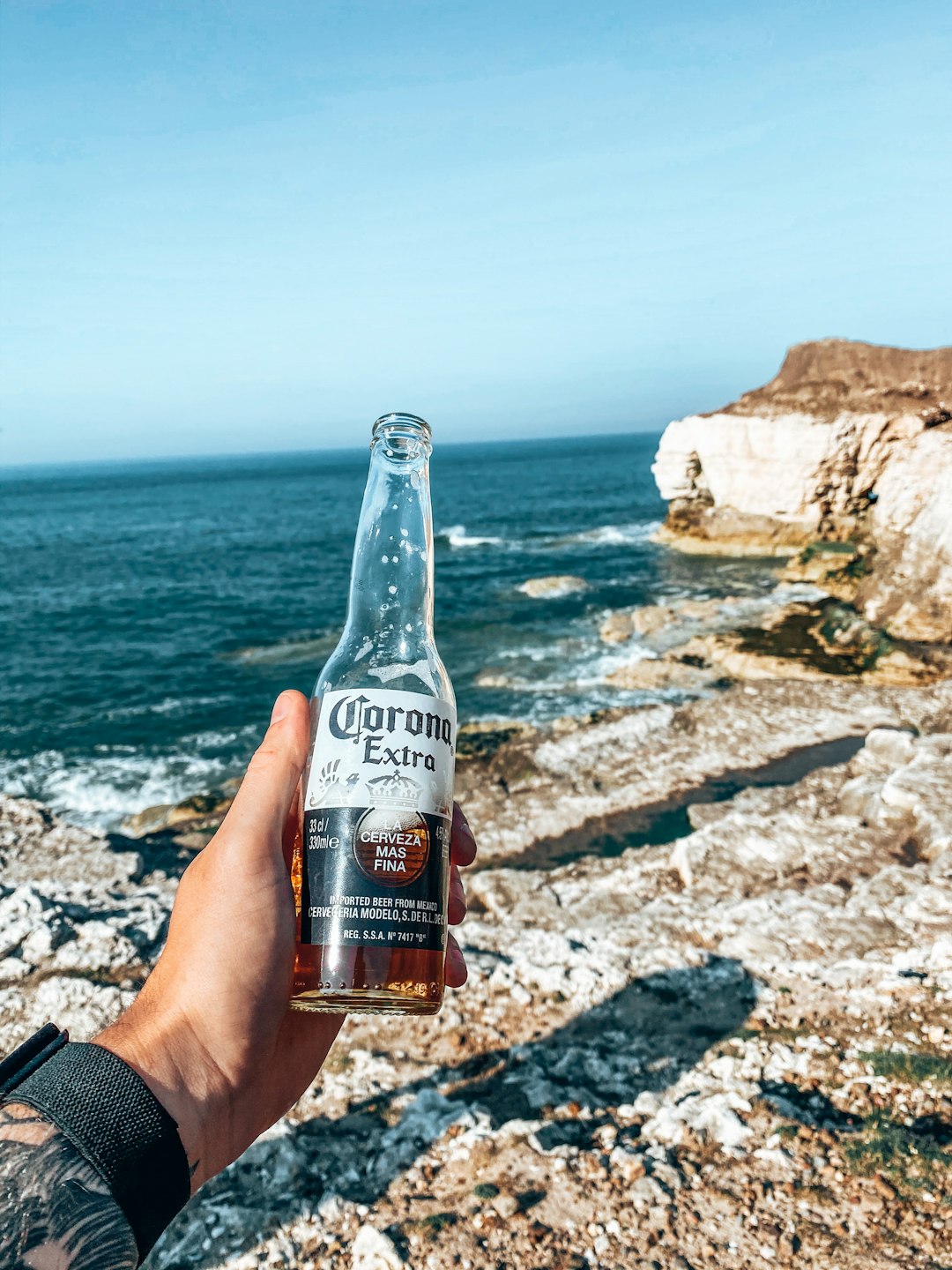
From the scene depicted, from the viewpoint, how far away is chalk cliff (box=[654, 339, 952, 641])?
31.0 m

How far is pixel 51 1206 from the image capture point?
6.64 ft

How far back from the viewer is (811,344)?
131 feet

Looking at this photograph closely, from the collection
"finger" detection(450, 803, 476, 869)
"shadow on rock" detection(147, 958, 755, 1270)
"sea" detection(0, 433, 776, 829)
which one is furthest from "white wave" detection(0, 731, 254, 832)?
"finger" detection(450, 803, 476, 869)

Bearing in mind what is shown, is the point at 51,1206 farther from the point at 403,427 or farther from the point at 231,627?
the point at 231,627

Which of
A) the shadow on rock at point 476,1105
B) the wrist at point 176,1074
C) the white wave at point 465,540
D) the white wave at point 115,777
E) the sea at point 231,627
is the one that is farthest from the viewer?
the white wave at point 465,540

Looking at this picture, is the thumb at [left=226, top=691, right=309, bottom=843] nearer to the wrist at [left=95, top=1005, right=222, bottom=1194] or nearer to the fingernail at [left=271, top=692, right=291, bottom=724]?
the fingernail at [left=271, top=692, right=291, bottom=724]

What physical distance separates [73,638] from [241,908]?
27.5 meters

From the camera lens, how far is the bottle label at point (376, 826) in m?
2.54

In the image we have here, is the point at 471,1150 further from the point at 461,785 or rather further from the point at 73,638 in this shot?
the point at 73,638

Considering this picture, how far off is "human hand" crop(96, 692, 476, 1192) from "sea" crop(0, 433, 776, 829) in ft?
38.0

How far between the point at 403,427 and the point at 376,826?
1407 millimetres

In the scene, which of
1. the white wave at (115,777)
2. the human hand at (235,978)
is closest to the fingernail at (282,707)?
the human hand at (235,978)

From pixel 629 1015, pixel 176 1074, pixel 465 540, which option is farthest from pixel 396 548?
pixel 465 540

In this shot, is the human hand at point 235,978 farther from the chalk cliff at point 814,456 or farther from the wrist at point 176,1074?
the chalk cliff at point 814,456
